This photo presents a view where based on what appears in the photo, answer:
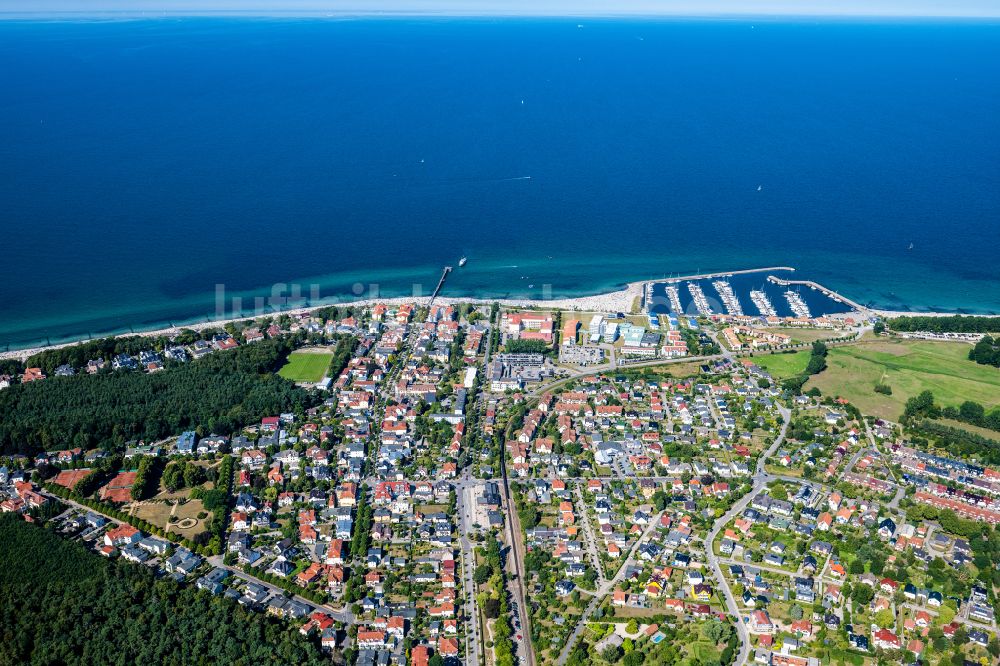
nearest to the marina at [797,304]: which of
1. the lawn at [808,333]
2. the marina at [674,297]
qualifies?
the lawn at [808,333]

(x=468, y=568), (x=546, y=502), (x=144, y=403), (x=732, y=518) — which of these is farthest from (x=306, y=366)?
(x=732, y=518)

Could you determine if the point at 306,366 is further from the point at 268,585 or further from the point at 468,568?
the point at 468,568

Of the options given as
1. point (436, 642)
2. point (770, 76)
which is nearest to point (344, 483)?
point (436, 642)

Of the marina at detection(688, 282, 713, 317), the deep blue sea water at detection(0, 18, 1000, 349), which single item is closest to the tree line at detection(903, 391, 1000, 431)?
the marina at detection(688, 282, 713, 317)

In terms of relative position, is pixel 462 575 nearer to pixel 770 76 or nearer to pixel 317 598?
pixel 317 598

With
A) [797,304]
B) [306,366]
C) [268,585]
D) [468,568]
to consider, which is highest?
[797,304]
